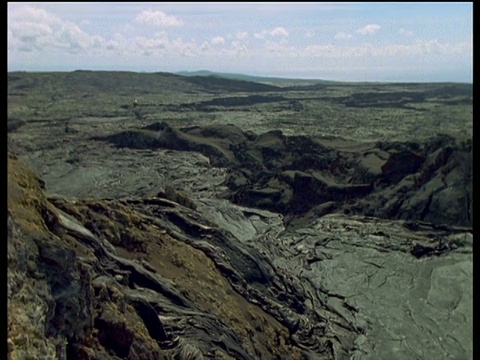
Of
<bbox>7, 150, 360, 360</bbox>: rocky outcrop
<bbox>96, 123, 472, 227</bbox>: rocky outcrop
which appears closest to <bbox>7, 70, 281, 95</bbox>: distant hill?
<bbox>96, 123, 472, 227</bbox>: rocky outcrop

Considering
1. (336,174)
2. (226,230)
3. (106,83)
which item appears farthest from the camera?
(336,174)

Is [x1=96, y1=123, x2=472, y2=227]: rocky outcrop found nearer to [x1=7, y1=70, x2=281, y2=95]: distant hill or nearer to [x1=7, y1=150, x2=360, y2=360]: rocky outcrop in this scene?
[x1=7, y1=70, x2=281, y2=95]: distant hill

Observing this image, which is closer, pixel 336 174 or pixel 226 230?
pixel 226 230

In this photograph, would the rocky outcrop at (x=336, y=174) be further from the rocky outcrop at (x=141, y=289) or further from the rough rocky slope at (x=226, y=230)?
the rocky outcrop at (x=141, y=289)

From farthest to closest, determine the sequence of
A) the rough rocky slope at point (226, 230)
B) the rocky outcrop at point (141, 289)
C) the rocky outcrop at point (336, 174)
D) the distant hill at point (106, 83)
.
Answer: the distant hill at point (106, 83) < the rocky outcrop at point (336, 174) < the rough rocky slope at point (226, 230) < the rocky outcrop at point (141, 289)

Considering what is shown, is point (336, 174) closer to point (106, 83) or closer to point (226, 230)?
point (106, 83)

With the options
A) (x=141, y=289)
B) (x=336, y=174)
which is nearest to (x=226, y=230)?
(x=141, y=289)

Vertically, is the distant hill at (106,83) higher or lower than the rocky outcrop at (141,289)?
higher

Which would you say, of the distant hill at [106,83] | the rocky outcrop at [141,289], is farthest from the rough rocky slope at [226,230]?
the distant hill at [106,83]

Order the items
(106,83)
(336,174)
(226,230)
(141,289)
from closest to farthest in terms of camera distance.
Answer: (141,289) < (226,230) < (106,83) < (336,174)

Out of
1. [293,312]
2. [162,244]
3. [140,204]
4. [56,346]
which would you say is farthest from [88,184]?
[56,346]

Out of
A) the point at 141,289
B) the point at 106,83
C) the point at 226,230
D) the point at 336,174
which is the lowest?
the point at 141,289

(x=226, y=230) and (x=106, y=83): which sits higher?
(x=106, y=83)
